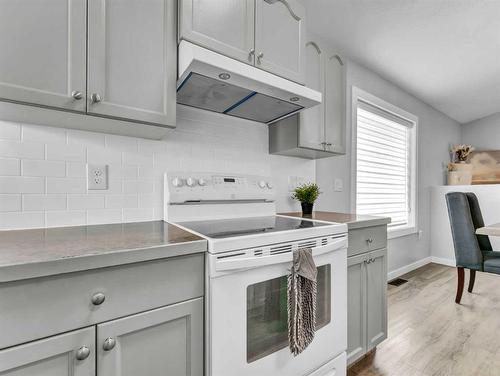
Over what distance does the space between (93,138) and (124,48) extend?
0.48 metres

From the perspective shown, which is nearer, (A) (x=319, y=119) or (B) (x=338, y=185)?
(A) (x=319, y=119)

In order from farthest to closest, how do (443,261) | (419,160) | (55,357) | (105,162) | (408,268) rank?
(443,261), (419,160), (408,268), (105,162), (55,357)

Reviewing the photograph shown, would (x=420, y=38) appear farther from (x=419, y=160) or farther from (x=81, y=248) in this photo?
(x=81, y=248)

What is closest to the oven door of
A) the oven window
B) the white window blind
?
the oven window

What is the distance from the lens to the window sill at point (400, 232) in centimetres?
335

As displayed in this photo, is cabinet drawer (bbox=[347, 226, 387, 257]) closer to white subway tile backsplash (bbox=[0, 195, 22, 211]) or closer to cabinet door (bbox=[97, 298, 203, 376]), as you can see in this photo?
cabinet door (bbox=[97, 298, 203, 376])

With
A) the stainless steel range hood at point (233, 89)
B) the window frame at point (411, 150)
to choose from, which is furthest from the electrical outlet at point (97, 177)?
the window frame at point (411, 150)

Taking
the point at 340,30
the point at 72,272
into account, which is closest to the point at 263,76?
the point at 72,272

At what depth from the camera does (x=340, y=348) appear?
148 centimetres

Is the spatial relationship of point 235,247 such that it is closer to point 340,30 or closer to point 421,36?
point 340,30

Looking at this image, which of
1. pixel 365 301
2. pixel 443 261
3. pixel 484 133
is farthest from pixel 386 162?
pixel 484 133

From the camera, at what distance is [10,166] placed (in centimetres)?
119

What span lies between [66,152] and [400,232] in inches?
143

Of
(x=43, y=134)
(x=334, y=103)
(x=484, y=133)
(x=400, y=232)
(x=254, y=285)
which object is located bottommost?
(x=400, y=232)
